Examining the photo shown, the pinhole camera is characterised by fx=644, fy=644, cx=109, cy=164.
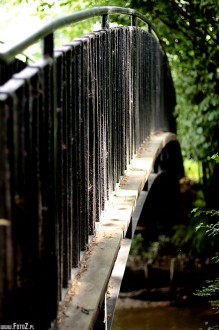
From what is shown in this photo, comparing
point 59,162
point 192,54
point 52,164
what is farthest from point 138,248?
point 52,164

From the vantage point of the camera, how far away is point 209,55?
34.3ft

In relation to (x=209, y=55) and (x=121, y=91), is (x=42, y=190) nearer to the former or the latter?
(x=121, y=91)

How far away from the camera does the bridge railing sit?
7.00 feet

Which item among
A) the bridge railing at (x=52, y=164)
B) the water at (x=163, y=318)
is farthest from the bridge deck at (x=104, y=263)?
the water at (x=163, y=318)

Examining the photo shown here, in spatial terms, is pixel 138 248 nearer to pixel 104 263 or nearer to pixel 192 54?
pixel 192 54

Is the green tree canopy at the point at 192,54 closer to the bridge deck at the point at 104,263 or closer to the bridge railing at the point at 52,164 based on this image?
the bridge deck at the point at 104,263

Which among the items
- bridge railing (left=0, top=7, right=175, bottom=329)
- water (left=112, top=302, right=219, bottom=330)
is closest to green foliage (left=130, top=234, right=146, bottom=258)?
water (left=112, top=302, right=219, bottom=330)

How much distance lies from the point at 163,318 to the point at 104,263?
7.93m

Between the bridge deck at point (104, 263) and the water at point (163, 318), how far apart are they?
5.01 metres

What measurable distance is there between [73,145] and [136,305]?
8.70 metres

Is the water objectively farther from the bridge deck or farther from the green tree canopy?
the bridge deck

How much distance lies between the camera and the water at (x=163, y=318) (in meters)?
10.3

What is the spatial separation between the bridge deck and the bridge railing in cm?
8

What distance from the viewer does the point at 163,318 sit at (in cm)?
1082
